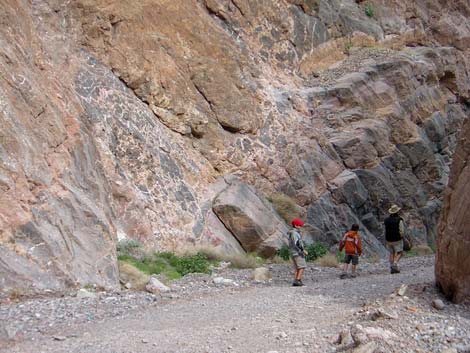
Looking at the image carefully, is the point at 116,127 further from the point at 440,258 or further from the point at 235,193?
the point at 440,258

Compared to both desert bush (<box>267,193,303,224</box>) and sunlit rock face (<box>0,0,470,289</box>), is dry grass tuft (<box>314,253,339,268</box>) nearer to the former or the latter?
sunlit rock face (<box>0,0,470,289</box>)

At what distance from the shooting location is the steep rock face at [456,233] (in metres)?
9.57

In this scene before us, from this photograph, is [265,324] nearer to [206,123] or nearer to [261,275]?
[261,275]

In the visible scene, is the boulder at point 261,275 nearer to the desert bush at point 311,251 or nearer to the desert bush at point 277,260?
the desert bush at point 277,260

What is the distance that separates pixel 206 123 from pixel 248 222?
402 cm

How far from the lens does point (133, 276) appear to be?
13.5 m

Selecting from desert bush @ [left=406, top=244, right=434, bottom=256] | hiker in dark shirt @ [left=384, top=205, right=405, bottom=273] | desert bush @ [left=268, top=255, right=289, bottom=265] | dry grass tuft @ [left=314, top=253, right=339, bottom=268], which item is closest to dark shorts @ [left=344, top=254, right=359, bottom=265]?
hiker in dark shirt @ [left=384, top=205, right=405, bottom=273]

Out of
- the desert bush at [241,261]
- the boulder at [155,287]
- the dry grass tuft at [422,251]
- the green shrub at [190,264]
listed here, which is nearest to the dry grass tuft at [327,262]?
the desert bush at [241,261]

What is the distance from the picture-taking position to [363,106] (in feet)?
87.0

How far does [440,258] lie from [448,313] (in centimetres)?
127

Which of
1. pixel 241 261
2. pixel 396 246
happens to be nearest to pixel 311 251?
pixel 241 261

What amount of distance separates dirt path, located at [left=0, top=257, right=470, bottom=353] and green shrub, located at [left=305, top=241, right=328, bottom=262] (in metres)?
6.60

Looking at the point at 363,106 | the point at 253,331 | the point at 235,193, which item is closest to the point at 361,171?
the point at 363,106

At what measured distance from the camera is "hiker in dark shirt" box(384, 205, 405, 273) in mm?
14883
